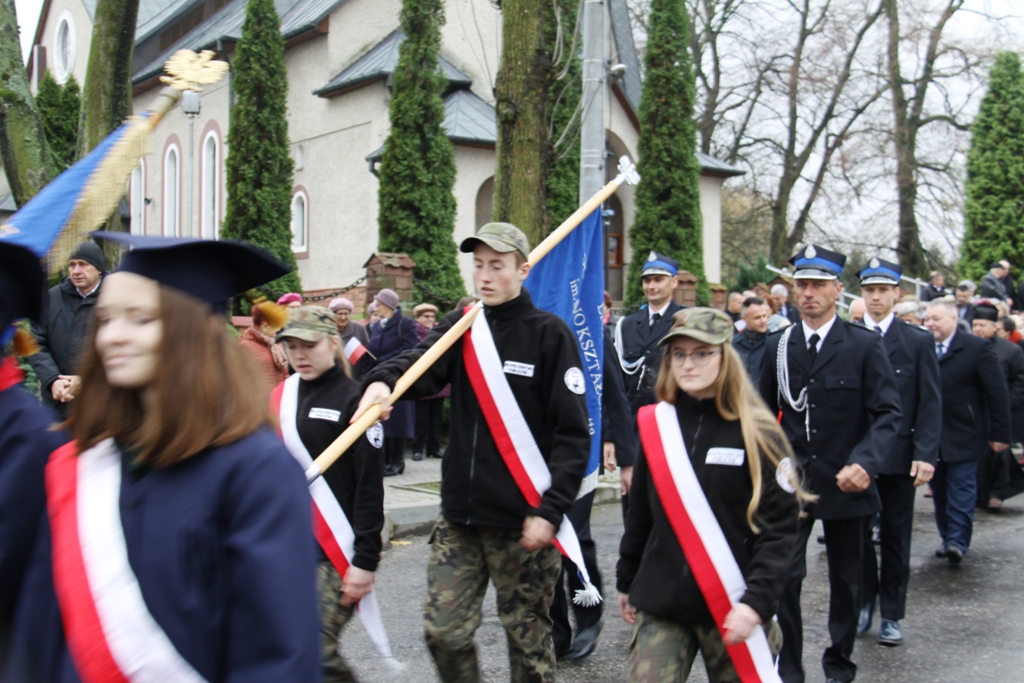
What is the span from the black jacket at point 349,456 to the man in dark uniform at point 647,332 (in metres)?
3.15

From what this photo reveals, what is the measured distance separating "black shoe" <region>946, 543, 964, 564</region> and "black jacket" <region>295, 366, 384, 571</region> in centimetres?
596

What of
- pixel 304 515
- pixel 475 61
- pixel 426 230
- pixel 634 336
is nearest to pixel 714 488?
pixel 304 515

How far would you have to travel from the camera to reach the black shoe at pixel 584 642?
Result: 5.78 m

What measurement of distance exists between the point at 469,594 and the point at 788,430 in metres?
2.20

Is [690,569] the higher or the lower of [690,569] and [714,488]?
the lower

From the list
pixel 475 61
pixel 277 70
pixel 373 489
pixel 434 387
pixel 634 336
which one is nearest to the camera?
pixel 373 489

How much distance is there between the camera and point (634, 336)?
734cm

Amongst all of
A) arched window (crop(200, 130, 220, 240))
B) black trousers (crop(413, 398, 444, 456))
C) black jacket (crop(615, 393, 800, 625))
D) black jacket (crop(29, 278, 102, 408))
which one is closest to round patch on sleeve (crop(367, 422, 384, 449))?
Result: black jacket (crop(615, 393, 800, 625))

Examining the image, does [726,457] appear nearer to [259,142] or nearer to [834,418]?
[834,418]

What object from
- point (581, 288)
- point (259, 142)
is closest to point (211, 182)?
point (259, 142)

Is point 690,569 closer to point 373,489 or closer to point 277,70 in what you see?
point 373,489

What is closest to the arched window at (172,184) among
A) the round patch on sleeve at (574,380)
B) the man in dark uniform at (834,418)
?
the man in dark uniform at (834,418)

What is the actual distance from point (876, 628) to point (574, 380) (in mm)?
3588

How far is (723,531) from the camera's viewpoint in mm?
3600
